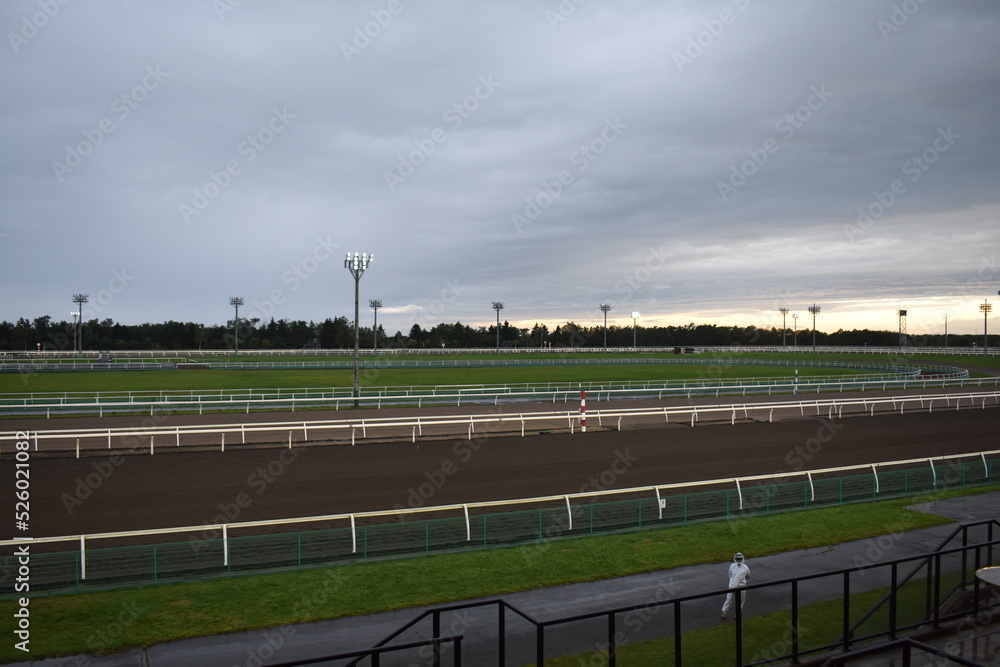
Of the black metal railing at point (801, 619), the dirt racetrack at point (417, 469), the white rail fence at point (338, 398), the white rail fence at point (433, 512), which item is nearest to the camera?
the black metal railing at point (801, 619)

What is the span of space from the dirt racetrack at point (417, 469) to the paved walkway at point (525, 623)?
19.3ft

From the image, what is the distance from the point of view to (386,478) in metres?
19.1

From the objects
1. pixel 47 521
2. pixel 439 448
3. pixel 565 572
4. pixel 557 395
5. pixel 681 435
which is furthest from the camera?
pixel 557 395

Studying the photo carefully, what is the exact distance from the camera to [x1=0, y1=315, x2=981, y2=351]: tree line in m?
133

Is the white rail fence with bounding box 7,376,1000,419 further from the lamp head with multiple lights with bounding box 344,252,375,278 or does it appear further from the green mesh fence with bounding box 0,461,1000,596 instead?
the green mesh fence with bounding box 0,461,1000,596

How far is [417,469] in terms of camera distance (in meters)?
20.3

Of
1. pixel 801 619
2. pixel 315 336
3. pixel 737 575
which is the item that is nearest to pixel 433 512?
pixel 737 575

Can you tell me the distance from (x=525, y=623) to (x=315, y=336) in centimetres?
14507

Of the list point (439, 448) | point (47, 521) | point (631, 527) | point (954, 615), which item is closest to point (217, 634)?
point (47, 521)

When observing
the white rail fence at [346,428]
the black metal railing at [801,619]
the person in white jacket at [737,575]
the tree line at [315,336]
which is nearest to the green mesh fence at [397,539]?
the black metal railing at [801,619]

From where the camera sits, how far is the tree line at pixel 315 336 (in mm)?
133250

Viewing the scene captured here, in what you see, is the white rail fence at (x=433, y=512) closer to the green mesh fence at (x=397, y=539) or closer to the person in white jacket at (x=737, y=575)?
the green mesh fence at (x=397, y=539)

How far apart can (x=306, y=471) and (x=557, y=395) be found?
24.4 meters

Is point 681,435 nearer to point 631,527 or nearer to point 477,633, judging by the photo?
point 631,527
